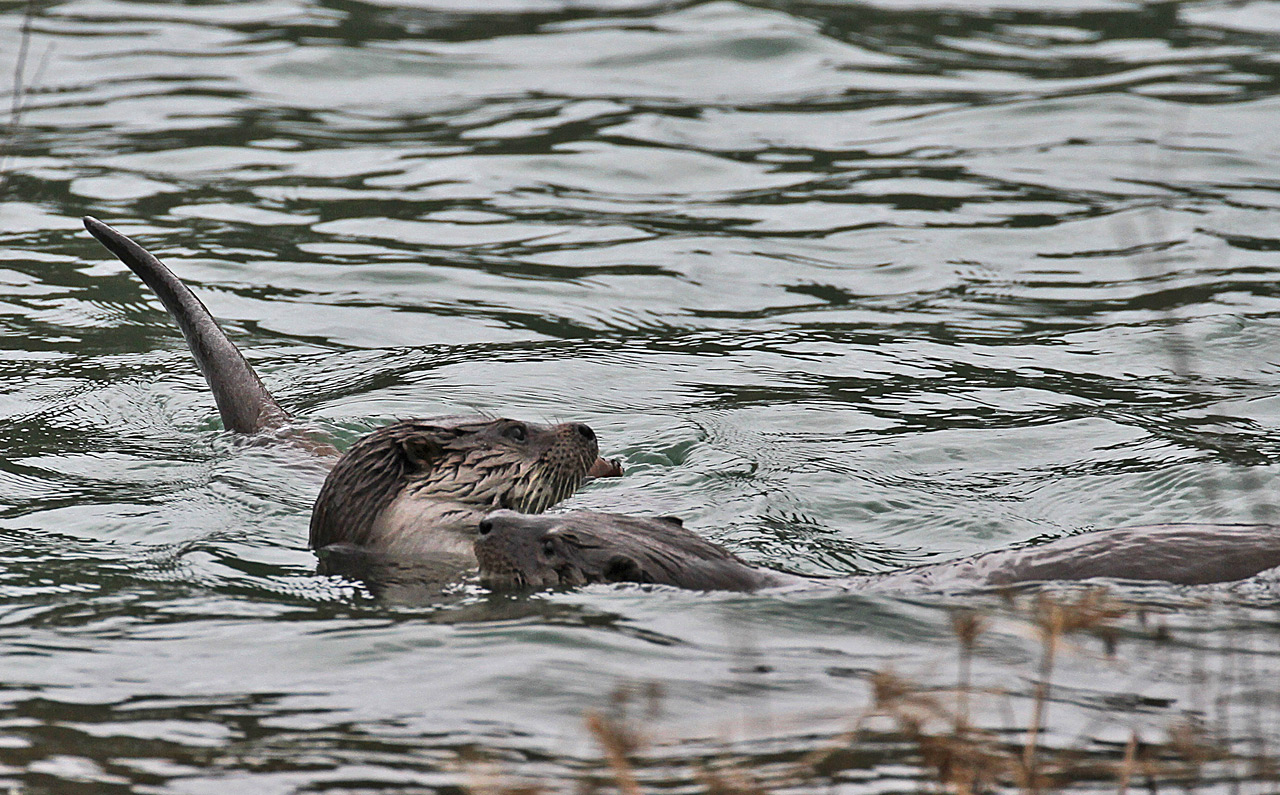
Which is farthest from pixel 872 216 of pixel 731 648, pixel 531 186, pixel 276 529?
pixel 731 648

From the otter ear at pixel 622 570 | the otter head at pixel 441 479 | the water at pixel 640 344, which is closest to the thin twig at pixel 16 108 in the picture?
the water at pixel 640 344

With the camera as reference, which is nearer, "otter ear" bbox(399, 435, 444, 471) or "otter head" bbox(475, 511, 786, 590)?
"otter head" bbox(475, 511, 786, 590)

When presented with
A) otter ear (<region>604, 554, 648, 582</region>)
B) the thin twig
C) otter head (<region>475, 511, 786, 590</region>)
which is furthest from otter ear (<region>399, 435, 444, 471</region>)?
the thin twig

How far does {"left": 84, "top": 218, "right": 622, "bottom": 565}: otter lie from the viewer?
4.96m

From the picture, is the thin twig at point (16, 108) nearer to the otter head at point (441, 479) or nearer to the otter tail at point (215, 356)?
the otter tail at point (215, 356)

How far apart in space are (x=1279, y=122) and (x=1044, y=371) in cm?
436

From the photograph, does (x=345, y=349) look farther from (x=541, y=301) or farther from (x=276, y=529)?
(x=276, y=529)

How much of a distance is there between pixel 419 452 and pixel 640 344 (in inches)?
97.3

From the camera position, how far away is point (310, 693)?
3764mm

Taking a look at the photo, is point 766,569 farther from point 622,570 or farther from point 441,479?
point 441,479

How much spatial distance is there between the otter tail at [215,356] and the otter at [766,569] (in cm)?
140

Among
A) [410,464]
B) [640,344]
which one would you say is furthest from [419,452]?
[640,344]

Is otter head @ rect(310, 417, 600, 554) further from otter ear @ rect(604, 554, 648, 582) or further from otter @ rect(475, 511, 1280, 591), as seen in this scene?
otter ear @ rect(604, 554, 648, 582)

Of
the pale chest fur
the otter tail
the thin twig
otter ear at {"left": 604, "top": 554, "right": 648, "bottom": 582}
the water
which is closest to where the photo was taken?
the water
